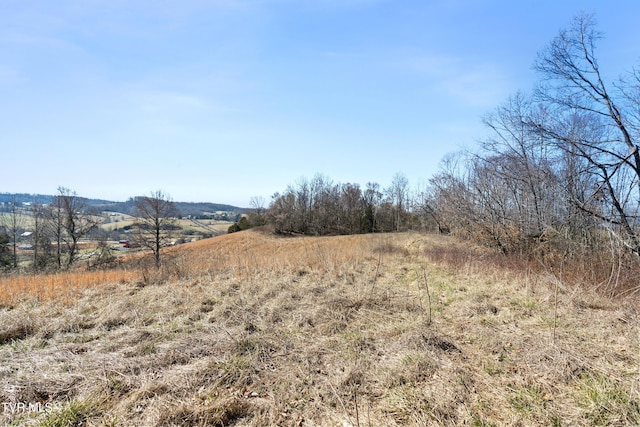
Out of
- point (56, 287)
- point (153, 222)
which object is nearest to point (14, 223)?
point (153, 222)

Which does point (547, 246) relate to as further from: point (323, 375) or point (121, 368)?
point (121, 368)

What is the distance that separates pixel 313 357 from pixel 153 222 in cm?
2317

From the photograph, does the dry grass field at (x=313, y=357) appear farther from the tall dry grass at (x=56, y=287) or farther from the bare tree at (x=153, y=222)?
the bare tree at (x=153, y=222)

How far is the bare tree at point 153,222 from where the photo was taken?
22.0m

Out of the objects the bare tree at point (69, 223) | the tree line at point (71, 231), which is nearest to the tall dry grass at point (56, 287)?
the tree line at point (71, 231)

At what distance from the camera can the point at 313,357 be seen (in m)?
3.46

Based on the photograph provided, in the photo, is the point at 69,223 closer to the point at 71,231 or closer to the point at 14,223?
the point at 71,231

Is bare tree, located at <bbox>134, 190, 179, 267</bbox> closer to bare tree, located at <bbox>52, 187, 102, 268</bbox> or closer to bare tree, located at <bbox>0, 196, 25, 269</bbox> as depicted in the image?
bare tree, located at <bbox>52, 187, 102, 268</bbox>

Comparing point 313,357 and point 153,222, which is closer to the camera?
point 313,357

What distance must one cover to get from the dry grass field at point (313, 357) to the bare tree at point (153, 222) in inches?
676

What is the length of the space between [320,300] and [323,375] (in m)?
2.61

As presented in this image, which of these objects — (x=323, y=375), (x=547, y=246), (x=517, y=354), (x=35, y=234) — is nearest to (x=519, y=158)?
(x=547, y=246)

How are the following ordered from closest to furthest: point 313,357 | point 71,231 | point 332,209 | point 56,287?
point 313,357 < point 56,287 < point 71,231 < point 332,209

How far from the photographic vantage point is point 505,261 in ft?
30.6
